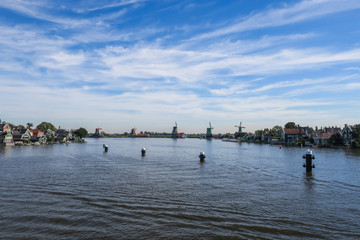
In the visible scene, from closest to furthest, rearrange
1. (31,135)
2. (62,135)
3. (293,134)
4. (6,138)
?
(6,138) → (293,134) → (31,135) → (62,135)

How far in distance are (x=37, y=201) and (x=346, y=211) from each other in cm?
2292

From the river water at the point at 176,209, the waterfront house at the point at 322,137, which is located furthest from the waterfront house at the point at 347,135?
the river water at the point at 176,209

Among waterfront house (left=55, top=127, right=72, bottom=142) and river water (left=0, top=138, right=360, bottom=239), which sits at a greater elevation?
waterfront house (left=55, top=127, right=72, bottom=142)

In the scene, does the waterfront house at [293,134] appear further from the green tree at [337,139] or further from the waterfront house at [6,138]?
the waterfront house at [6,138]

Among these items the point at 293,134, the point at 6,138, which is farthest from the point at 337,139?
the point at 6,138

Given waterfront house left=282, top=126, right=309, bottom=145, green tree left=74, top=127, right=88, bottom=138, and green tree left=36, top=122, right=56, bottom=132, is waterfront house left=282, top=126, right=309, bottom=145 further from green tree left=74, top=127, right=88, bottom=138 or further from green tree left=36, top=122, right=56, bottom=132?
green tree left=36, top=122, right=56, bottom=132

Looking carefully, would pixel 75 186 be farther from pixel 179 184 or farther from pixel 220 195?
pixel 220 195

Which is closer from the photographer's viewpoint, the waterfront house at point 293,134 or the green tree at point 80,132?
the waterfront house at point 293,134

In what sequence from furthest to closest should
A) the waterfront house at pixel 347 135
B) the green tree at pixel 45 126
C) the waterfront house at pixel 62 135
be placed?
the green tree at pixel 45 126, the waterfront house at pixel 62 135, the waterfront house at pixel 347 135

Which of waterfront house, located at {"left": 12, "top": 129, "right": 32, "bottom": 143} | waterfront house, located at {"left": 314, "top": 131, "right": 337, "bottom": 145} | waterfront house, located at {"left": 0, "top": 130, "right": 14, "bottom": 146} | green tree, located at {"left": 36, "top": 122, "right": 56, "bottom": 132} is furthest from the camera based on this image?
green tree, located at {"left": 36, "top": 122, "right": 56, "bottom": 132}

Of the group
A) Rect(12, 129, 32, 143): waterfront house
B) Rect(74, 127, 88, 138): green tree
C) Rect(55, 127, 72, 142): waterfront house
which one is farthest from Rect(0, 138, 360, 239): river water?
Rect(74, 127, 88, 138): green tree

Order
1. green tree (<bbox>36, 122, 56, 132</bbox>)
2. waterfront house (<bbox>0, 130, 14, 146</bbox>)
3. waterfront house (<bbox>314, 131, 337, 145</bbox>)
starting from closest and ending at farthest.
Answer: waterfront house (<bbox>0, 130, 14, 146</bbox>), waterfront house (<bbox>314, 131, 337, 145</bbox>), green tree (<bbox>36, 122, 56, 132</bbox>)

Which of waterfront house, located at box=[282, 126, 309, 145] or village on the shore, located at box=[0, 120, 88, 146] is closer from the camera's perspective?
village on the shore, located at box=[0, 120, 88, 146]

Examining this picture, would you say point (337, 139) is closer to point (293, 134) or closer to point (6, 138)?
point (293, 134)
